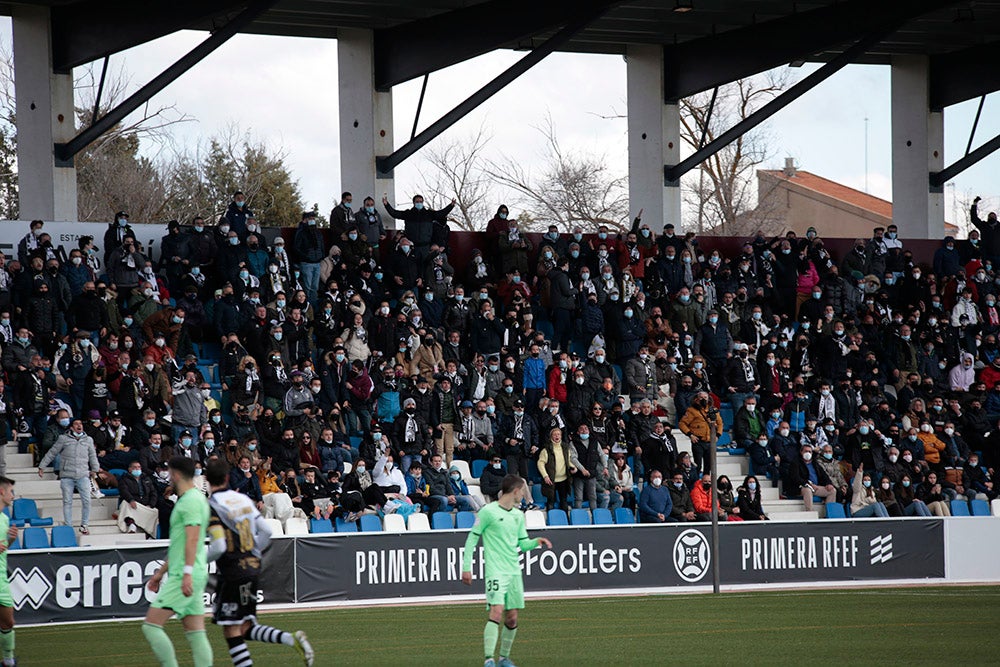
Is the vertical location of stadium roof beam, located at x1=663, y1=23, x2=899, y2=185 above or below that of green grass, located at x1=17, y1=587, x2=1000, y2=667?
above

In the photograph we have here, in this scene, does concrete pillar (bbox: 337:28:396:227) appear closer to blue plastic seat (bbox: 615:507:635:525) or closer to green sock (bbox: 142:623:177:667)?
blue plastic seat (bbox: 615:507:635:525)

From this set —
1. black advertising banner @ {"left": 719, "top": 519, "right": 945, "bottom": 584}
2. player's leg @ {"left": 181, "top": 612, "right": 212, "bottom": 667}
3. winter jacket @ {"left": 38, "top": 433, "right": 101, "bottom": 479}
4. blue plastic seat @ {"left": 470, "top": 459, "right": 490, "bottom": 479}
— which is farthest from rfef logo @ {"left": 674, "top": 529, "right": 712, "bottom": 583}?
player's leg @ {"left": 181, "top": 612, "right": 212, "bottom": 667}

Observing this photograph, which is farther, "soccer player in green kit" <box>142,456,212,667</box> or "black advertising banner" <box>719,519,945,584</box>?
"black advertising banner" <box>719,519,945,584</box>

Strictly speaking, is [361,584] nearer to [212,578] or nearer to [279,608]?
[279,608]

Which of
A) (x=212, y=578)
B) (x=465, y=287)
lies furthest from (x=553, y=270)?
(x=212, y=578)

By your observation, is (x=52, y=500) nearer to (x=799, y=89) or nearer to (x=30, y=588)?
(x=30, y=588)

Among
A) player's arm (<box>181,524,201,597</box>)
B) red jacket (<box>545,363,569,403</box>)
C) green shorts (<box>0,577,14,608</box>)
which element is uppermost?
red jacket (<box>545,363,569,403</box>)

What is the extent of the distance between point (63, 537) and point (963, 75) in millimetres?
27156

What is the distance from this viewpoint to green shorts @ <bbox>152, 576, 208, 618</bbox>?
1053 cm

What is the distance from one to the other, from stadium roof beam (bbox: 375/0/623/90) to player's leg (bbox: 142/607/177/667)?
824 inches

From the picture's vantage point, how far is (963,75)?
1469 inches

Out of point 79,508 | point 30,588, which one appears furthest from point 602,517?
point 30,588

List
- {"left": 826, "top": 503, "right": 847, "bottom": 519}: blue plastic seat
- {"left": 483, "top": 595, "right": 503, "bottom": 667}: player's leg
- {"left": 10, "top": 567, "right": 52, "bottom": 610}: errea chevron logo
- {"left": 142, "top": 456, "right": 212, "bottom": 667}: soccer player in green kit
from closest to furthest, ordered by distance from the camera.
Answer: {"left": 142, "top": 456, "right": 212, "bottom": 667}: soccer player in green kit
{"left": 483, "top": 595, "right": 503, "bottom": 667}: player's leg
{"left": 10, "top": 567, "right": 52, "bottom": 610}: errea chevron logo
{"left": 826, "top": 503, "right": 847, "bottom": 519}: blue plastic seat

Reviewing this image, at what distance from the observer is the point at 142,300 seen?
2545 cm
